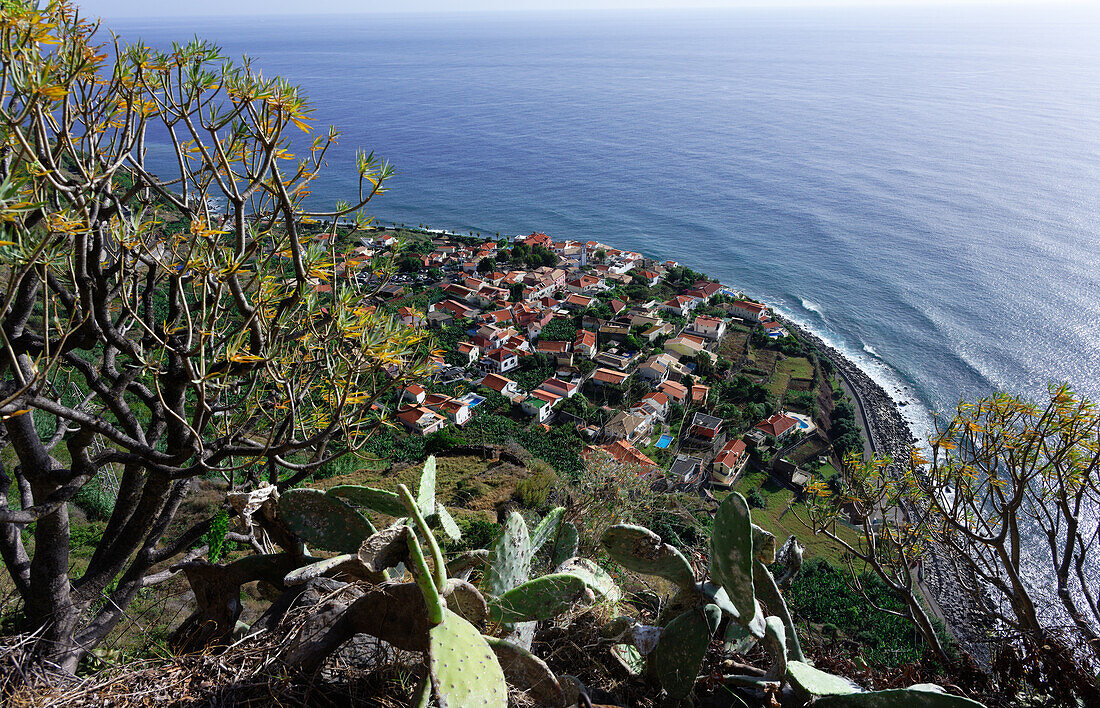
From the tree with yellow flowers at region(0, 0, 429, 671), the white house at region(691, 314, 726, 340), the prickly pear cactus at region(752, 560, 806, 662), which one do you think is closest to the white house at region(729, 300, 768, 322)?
the white house at region(691, 314, 726, 340)

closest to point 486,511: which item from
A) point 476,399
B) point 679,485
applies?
point 679,485

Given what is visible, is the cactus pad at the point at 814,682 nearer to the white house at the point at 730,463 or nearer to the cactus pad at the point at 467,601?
the cactus pad at the point at 467,601

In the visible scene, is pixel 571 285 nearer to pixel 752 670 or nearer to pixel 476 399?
pixel 476 399

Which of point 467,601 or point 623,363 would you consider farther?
point 623,363

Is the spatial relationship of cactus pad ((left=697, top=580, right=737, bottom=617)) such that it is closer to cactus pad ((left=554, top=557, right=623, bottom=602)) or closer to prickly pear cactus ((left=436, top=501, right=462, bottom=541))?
cactus pad ((left=554, top=557, right=623, bottom=602))

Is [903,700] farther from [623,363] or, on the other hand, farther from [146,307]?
[623,363]

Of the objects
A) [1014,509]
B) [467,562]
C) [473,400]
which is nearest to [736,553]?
[467,562]
